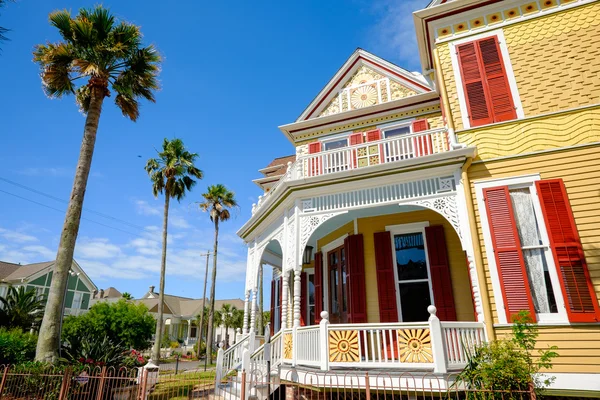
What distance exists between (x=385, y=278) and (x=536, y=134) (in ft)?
16.1

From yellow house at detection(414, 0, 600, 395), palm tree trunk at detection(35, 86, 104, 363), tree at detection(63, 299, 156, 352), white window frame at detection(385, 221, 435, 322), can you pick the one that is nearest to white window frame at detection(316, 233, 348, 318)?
white window frame at detection(385, 221, 435, 322)

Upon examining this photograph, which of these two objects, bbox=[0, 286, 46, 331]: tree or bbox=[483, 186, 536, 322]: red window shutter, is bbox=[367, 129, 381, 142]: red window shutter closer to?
bbox=[483, 186, 536, 322]: red window shutter

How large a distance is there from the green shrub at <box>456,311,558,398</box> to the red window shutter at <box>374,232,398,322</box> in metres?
2.82

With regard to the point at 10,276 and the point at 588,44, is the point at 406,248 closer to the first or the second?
the point at 588,44

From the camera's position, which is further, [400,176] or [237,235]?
[237,235]

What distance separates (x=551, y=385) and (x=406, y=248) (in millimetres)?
4446

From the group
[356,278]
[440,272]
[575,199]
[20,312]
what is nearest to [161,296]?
[20,312]

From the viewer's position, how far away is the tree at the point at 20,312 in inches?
851

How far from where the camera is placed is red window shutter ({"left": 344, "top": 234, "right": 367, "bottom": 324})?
31.3 feet

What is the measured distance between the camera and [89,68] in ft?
37.9

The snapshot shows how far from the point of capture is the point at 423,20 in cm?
945

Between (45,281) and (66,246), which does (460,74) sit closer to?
(66,246)

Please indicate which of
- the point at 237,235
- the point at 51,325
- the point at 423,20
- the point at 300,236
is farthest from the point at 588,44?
the point at 51,325

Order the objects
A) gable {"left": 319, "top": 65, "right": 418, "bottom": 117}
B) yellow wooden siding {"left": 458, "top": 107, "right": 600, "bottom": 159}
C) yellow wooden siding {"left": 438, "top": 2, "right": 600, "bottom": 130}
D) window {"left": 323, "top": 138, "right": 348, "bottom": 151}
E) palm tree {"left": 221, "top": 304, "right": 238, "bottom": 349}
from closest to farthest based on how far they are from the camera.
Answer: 1. yellow wooden siding {"left": 458, "top": 107, "right": 600, "bottom": 159}
2. yellow wooden siding {"left": 438, "top": 2, "right": 600, "bottom": 130}
3. gable {"left": 319, "top": 65, "right": 418, "bottom": 117}
4. window {"left": 323, "top": 138, "right": 348, "bottom": 151}
5. palm tree {"left": 221, "top": 304, "right": 238, "bottom": 349}
